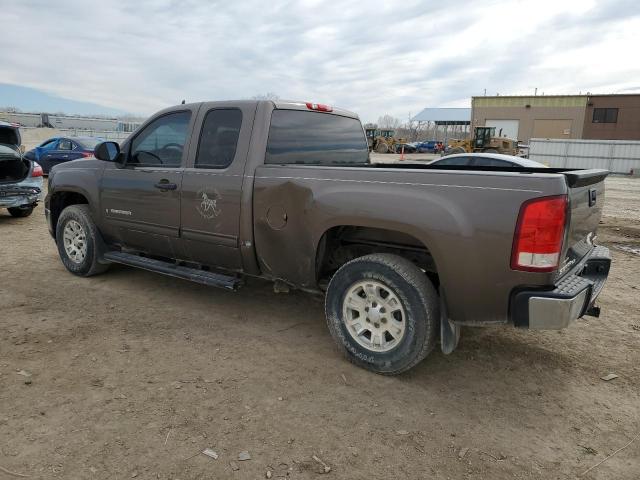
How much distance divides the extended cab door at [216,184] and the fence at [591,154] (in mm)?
27764

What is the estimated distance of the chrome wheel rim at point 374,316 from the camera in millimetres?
3322

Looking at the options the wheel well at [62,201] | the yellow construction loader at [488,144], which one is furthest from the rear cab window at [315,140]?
the yellow construction loader at [488,144]

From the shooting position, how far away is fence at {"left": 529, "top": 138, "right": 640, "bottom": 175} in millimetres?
27422

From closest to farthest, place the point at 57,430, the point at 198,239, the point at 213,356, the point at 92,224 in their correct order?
the point at 57,430 < the point at 213,356 < the point at 198,239 < the point at 92,224

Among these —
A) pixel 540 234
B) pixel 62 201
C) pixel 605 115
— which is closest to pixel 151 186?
pixel 62 201

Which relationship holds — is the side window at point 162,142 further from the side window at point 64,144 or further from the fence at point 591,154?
the fence at point 591,154

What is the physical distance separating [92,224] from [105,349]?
206 centimetres

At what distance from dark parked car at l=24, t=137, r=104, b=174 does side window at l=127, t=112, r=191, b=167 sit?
1134 cm

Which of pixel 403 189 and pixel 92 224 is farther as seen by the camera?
pixel 92 224

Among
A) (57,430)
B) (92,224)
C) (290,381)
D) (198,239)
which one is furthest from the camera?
(92,224)

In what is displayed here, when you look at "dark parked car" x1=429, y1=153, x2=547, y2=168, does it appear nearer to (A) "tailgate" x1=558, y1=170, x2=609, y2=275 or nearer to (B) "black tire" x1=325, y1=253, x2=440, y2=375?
(A) "tailgate" x1=558, y1=170, x2=609, y2=275

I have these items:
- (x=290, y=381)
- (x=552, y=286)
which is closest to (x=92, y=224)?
(x=290, y=381)

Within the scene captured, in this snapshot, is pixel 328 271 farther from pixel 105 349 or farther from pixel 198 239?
pixel 105 349

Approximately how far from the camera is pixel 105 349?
3.78 meters
